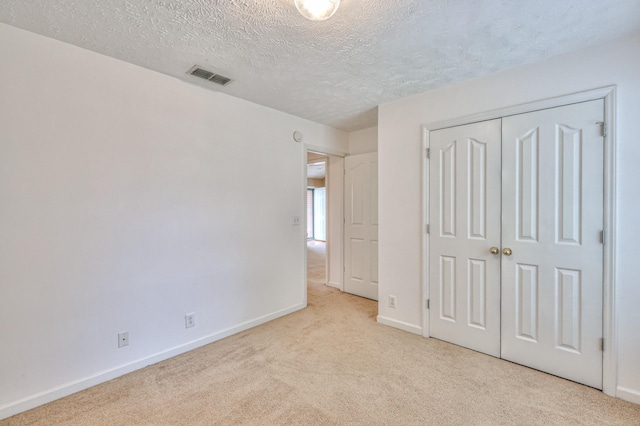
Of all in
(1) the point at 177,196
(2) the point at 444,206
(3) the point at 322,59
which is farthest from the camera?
(2) the point at 444,206

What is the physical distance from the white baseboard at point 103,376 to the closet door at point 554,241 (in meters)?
2.53

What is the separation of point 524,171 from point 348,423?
2.23 meters

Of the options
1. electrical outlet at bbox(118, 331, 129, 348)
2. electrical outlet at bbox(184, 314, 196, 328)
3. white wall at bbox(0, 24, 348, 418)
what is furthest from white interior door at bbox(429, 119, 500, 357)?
electrical outlet at bbox(118, 331, 129, 348)

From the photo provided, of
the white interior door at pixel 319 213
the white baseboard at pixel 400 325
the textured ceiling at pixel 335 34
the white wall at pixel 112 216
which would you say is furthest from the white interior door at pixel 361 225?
the white interior door at pixel 319 213

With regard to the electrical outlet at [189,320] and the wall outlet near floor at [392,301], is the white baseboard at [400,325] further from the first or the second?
the electrical outlet at [189,320]

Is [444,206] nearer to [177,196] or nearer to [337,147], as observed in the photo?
[337,147]

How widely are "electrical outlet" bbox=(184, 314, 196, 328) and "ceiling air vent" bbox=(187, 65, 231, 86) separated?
2099 millimetres

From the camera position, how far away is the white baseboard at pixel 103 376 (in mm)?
1778

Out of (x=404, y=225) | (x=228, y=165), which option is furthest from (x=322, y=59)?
(x=404, y=225)

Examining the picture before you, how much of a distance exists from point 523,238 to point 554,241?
19 centimetres

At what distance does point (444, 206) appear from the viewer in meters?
2.71

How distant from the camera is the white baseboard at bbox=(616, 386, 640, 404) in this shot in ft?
6.07

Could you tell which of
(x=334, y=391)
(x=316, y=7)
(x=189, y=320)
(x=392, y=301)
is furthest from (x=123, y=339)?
(x=316, y=7)

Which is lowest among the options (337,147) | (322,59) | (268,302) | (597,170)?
(268,302)
